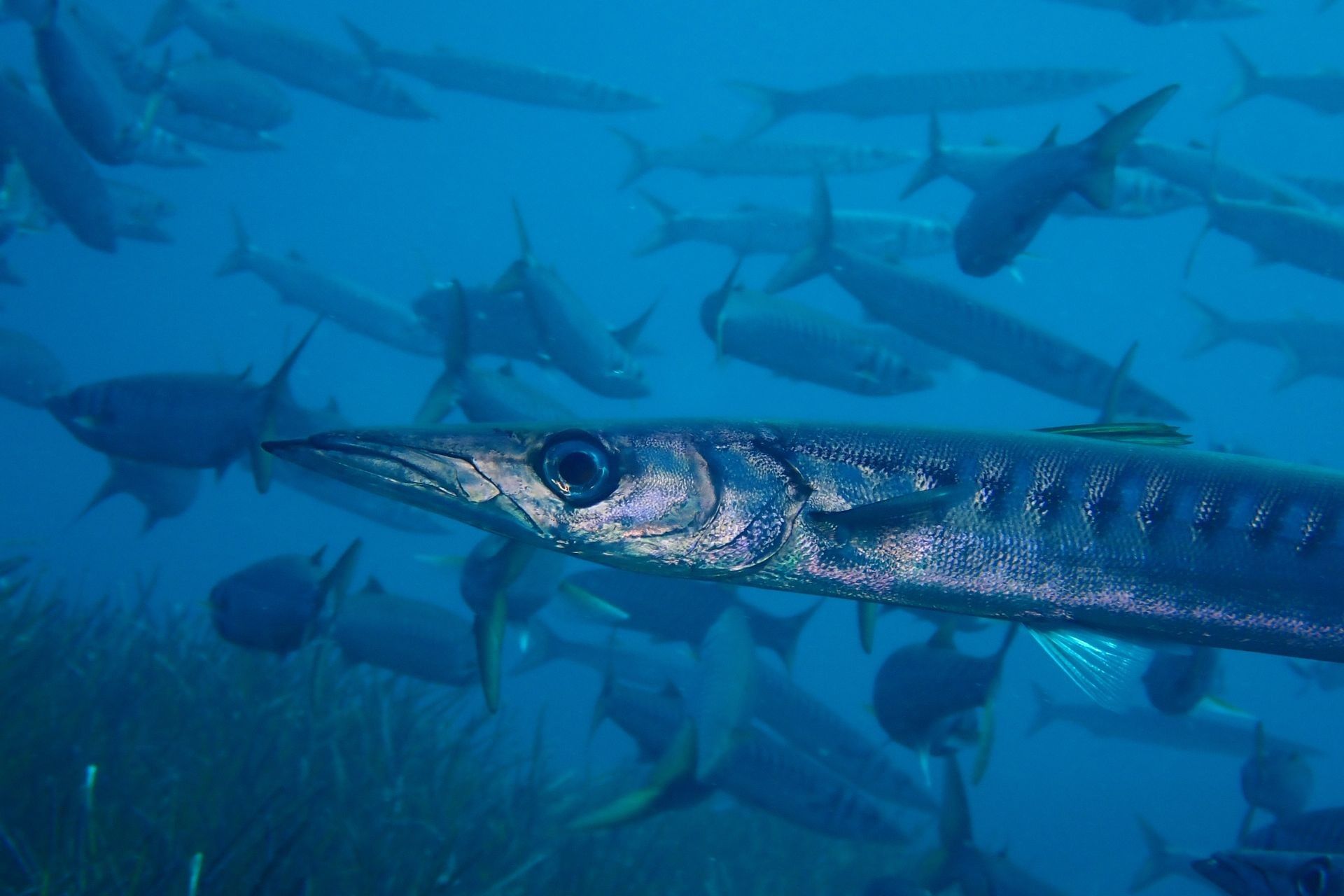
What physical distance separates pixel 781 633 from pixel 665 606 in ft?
3.15

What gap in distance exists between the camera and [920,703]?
394 cm

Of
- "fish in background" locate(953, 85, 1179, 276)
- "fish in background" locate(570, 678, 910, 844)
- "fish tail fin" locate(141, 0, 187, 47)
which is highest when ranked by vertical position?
"fish tail fin" locate(141, 0, 187, 47)

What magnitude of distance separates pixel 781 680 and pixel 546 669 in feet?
80.8

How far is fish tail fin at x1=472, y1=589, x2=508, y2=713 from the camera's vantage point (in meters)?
2.99

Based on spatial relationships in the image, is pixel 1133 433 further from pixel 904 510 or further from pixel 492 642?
pixel 492 642

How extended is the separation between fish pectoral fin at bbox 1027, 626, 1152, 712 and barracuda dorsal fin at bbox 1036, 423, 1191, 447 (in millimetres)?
442

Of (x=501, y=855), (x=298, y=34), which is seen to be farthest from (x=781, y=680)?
(x=298, y=34)

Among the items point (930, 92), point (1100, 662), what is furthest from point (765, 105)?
point (1100, 662)

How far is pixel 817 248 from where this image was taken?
616 centimetres

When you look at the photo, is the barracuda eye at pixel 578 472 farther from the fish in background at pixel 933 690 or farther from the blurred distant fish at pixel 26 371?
the blurred distant fish at pixel 26 371

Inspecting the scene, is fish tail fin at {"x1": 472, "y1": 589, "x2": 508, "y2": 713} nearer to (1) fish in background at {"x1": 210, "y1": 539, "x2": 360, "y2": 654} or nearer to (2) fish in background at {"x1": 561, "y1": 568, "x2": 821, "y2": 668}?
(1) fish in background at {"x1": 210, "y1": 539, "x2": 360, "y2": 654}

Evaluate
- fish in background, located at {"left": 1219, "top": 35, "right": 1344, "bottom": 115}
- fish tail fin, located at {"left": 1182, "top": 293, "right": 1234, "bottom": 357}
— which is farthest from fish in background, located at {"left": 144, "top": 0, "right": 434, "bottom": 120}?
fish tail fin, located at {"left": 1182, "top": 293, "right": 1234, "bottom": 357}

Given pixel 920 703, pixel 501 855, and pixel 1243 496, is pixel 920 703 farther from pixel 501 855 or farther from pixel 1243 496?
pixel 501 855

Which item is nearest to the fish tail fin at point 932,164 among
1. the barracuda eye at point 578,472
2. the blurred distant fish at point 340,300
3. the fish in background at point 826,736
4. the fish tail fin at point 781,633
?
the fish tail fin at point 781,633
